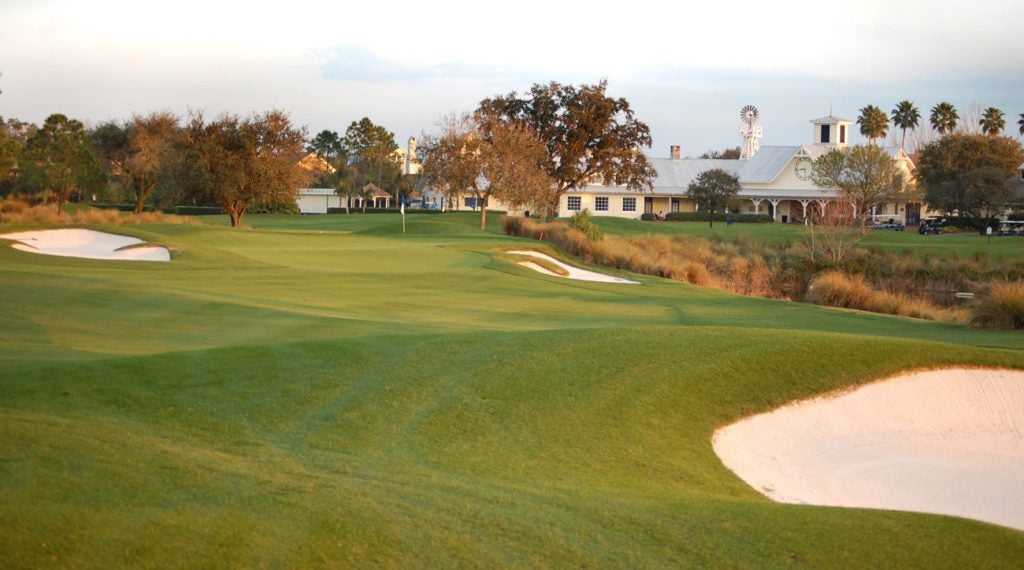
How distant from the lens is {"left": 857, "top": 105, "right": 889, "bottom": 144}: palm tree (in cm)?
10594

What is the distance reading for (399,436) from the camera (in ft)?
33.1

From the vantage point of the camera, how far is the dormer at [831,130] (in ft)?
304

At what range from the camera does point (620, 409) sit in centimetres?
1153

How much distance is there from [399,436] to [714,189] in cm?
7463

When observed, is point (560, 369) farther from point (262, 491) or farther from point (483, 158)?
point (483, 158)

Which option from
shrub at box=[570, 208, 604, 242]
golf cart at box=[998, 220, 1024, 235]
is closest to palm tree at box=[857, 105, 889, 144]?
golf cart at box=[998, 220, 1024, 235]

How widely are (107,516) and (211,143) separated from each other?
48974 millimetres

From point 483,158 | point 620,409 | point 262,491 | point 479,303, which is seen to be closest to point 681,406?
point 620,409

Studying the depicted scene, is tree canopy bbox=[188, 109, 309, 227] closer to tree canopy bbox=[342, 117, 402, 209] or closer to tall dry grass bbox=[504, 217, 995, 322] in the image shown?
tall dry grass bbox=[504, 217, 995, 322]

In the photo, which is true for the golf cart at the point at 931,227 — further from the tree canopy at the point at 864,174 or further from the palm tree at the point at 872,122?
the palm tree at the point at 872,122

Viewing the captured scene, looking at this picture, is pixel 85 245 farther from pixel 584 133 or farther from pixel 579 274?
pixel 584 133

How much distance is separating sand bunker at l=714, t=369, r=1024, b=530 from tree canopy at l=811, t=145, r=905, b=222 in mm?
56488

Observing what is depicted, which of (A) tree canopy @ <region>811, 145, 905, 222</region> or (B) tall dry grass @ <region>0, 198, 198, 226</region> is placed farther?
(A) tree canopy @ <region>811, 145, 905, 222</region>

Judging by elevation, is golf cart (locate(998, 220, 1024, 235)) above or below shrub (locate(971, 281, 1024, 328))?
above
